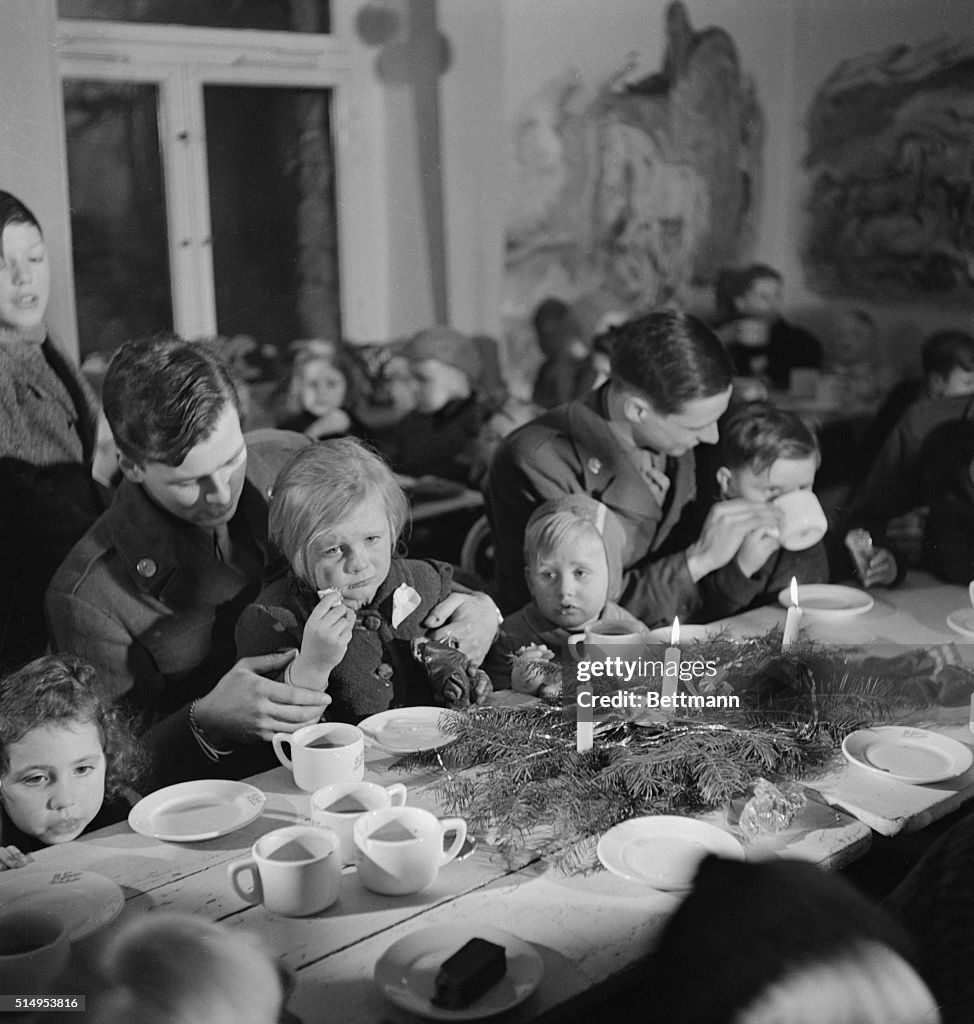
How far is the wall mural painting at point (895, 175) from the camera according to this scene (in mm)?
1771

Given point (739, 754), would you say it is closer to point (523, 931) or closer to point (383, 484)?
point (523, 931)

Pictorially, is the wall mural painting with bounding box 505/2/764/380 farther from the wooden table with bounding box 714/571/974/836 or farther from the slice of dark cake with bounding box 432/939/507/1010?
the slice of dark cake with bounding box 432/939/507/1010

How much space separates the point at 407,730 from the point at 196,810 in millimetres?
316

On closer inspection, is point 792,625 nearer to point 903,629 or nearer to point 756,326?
point 903,629

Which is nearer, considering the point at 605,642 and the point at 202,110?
the point at 202,110

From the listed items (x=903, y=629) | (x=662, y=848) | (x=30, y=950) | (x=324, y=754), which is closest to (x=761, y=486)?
(x=903, y=629)

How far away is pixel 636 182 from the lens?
1.75 m

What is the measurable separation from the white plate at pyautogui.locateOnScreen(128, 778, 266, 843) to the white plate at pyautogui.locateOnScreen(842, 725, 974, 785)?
0.80 meters

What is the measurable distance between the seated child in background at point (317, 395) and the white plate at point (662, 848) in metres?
0.64

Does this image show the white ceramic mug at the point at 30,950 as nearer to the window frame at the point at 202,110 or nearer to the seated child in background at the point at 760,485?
the window frame at the point at 202,110

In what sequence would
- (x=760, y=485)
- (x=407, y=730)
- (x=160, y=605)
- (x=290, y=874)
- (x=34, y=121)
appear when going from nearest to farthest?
(x=290, y=874) < (x=34, y=121) < (x=160, y=605) < (x=407, y=730) < (x=760, y=485)

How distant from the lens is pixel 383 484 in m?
1.69

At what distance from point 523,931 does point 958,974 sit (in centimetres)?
47

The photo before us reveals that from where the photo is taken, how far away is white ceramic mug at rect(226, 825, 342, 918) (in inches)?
52.4
